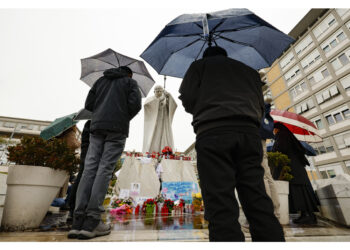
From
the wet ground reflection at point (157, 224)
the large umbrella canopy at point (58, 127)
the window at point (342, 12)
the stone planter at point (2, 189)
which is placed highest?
the window at point (342, 12)

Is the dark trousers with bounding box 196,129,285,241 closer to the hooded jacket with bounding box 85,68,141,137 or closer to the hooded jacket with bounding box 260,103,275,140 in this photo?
the hooded jacket with bounding box 85,68,141,137

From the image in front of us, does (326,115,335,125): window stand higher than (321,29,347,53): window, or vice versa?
(321,29,347,53): window

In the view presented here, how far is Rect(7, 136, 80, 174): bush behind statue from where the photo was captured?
5.92ft

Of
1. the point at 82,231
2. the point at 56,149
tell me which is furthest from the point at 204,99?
the point at 56,149

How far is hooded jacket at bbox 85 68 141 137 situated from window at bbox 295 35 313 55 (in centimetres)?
2669

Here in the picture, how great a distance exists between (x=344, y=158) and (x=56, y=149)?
22819mm

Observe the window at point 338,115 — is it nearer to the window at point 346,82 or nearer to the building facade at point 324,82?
the building facade at point 324,82

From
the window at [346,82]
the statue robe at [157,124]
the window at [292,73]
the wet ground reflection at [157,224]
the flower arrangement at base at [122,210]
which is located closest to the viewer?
the wet ground reflection at [157,224]

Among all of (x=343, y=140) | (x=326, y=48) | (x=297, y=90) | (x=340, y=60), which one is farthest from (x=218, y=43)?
(x=297, y=90)

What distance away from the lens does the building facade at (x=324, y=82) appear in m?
16.8

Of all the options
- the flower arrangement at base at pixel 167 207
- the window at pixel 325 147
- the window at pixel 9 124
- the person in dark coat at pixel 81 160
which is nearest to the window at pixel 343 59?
the window at pixel 325 147

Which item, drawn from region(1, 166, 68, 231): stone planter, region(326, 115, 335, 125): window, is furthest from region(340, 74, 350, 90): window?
region(1, 166, 68, 231): stone planter

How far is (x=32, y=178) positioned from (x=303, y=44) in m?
28.5

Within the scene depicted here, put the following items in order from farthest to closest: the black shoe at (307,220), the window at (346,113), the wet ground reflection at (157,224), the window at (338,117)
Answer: the window at (338,117) → the window at (346,113) → the black shoe at (307,220) → the wet ground reflection at (157,224)
